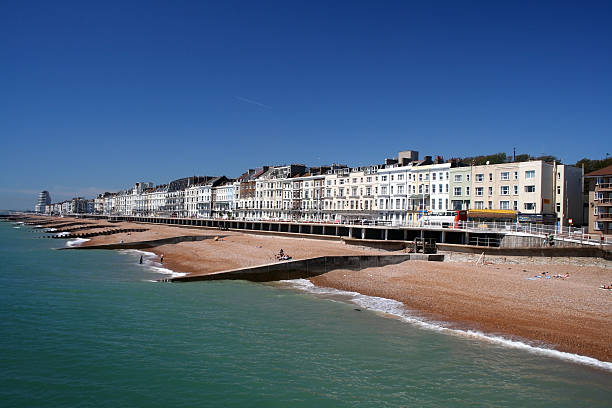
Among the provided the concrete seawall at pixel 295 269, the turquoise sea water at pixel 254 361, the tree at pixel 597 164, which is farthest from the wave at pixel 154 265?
the tree at pixel 597 164

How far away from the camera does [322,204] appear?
281ft

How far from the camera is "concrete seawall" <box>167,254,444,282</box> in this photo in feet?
104

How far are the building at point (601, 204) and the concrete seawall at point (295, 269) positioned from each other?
92.8 ft

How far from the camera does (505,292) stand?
82.6 ft

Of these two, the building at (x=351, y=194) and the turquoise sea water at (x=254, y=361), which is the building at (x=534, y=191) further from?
the turquoise sea water at (x=254, y=361)

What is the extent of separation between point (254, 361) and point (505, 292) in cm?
1566

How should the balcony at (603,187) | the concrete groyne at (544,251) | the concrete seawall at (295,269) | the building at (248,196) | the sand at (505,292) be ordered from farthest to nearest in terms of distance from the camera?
1. the building at (248,196)
2. the balcony at (603,187)
3. the concrete groyne at (544,251)
4. the concrete seawall at (295,269)
5. the sand at (505,292)

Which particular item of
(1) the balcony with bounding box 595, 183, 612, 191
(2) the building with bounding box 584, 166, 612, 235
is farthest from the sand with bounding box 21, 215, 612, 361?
(1) the balcony with bounding box 595, 183, 612, 191

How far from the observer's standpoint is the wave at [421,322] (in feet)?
52.0

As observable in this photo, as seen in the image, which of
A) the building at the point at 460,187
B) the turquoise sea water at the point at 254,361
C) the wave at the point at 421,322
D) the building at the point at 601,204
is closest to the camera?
the turquoise sea water at the point at 254,361

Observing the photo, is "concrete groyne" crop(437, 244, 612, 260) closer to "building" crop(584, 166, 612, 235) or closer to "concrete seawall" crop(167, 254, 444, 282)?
"concrete seawall" crop(167, 254, 444, 282)

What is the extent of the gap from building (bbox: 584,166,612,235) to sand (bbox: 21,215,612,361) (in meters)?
18.3

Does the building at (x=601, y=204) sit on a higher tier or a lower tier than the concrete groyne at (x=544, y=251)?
higher

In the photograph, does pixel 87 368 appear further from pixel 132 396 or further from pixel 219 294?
pixel 219 294
